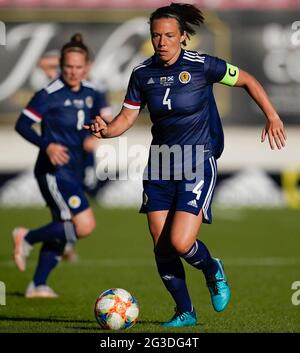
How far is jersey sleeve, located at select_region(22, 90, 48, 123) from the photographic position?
33.9ft

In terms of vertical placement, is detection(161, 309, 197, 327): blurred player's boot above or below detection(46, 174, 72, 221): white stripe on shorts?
below

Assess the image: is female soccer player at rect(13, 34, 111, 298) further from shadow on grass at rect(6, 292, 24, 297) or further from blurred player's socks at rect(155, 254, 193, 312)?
blurred player's socks at rect(155, 254, 193, 312)

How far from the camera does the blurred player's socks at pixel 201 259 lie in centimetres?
802

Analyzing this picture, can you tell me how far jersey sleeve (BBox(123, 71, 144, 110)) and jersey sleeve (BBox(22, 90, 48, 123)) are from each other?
2.38 metres

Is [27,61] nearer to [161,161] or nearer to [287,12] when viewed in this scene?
[287,12]

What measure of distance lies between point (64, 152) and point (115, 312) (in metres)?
2.72

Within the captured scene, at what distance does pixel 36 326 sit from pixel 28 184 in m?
11.8

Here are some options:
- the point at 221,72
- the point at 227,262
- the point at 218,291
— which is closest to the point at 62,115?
the point at 221,72

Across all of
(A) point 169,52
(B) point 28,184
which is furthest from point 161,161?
(B) point 28,184

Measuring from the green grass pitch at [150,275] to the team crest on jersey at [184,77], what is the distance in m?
1.89

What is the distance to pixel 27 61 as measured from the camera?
2025cm

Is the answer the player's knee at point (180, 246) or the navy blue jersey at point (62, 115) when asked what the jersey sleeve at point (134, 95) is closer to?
the player's knee at point (180, 246)

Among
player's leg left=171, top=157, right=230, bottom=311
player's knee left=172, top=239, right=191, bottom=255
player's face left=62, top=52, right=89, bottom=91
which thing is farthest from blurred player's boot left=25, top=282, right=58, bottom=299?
player's knee left=172, top=239, right=191, bottom=255

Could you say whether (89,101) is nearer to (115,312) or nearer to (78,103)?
(78,103)
